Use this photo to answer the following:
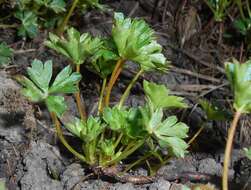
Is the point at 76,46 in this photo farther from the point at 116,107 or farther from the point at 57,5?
the point at 57,5

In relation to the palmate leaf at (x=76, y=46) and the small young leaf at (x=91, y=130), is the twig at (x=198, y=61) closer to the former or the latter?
the palmate leaf at (x=76, y=46)

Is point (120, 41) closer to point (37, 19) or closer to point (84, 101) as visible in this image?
point (84, 101)

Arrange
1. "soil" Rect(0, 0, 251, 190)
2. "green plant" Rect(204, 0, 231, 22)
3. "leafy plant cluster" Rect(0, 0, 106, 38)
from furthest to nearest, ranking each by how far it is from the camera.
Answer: "green plant" Rect(204, 0, 231, 22), "leafy plant cluster" Rect(0, 0, 106, 38), "soil" Rect(0, 0, 251, 190)

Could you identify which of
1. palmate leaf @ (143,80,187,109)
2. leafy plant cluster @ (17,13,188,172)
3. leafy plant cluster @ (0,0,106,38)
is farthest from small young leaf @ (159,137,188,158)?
leafy plant cluster @ (0,0,106,38)

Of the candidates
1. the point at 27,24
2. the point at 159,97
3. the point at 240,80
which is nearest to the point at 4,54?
the point at 27,24

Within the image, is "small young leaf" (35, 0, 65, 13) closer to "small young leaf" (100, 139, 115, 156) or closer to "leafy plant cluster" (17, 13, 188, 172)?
"leafy plant cluster" (17, 13, 188, 172)

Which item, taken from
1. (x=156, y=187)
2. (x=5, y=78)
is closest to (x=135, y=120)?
(x=156, y=187)
